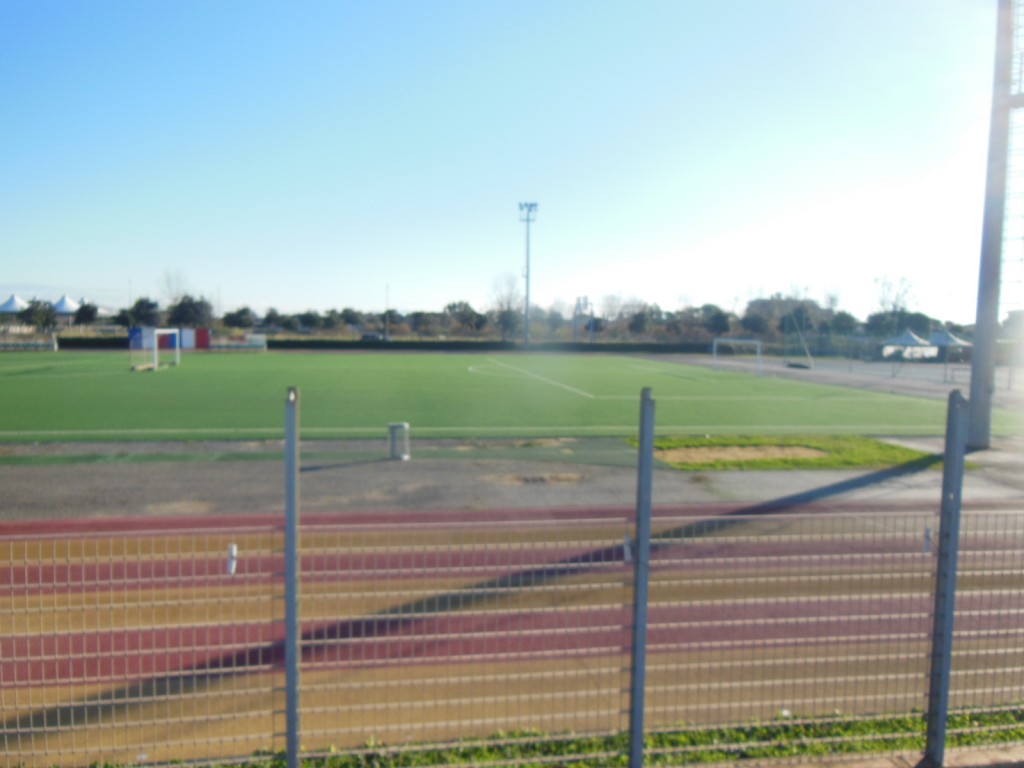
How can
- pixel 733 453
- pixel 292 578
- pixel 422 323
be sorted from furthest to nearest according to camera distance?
pixel 422 323 → pixel 733 453 → pixel 292 578

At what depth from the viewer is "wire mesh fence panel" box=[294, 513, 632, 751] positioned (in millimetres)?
4430

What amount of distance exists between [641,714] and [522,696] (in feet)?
4.09

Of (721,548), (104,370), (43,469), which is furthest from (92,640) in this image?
(104,370)

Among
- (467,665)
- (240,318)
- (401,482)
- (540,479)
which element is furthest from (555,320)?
(467,665)

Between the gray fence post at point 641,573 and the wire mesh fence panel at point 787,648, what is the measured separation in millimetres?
369

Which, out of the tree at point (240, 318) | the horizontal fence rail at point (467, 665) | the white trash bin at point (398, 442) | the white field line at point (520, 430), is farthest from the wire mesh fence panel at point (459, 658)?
the tree at point (240, 318)

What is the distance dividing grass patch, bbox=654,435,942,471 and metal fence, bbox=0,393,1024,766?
23.0ft

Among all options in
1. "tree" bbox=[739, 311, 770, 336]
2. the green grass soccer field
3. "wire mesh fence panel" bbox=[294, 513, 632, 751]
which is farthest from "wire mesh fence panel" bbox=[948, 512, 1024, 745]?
"tree" bbox=[739, 311, 770, 336]

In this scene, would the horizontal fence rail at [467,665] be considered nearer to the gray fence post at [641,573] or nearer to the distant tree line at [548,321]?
the gray fence post at [641,573]

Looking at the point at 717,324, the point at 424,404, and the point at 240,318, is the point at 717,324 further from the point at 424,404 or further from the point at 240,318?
the point at 424,404

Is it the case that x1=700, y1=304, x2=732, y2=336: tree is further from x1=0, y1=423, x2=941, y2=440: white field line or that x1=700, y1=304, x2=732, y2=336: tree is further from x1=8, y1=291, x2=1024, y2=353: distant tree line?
x1=0, y1=423, x2=941, y2=440: white field line

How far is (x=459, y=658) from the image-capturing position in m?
4.59

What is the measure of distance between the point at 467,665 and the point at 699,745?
169 cm

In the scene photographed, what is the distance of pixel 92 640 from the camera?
5.52 meters
